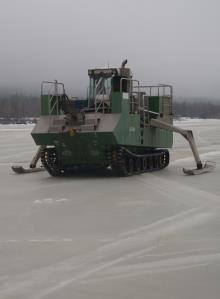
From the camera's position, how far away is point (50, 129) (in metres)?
16.6

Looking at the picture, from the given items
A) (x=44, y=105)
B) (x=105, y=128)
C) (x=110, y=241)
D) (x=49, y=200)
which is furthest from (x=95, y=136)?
(x=110, y=241)

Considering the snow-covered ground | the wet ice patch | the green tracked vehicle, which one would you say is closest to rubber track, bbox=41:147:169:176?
the green tracked vehicle

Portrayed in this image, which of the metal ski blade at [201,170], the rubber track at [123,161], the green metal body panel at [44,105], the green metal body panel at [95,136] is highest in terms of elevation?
the green metal body panel at [44,105]

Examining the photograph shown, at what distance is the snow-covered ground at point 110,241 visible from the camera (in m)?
5.95

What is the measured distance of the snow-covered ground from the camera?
234 inches

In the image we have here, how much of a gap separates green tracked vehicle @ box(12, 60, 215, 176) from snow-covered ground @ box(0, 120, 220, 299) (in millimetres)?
2040

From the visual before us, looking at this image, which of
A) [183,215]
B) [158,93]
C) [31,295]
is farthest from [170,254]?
[158,93]

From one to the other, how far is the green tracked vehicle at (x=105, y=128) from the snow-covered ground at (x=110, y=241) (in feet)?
6.69

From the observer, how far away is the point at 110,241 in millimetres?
7973

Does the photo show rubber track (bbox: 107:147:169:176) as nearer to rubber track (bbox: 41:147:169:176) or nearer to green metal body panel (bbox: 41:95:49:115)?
rubber track (bbox: 41:147:169:176)

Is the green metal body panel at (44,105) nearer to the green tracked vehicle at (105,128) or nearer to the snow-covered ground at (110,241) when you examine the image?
the green tracked vehicle at (105,128)

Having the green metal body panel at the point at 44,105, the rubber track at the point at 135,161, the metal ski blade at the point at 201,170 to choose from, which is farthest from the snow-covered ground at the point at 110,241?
the green metal body panel at the point at 44,105

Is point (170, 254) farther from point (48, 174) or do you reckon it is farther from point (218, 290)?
point (48, 174)

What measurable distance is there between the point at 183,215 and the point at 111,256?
297cm
